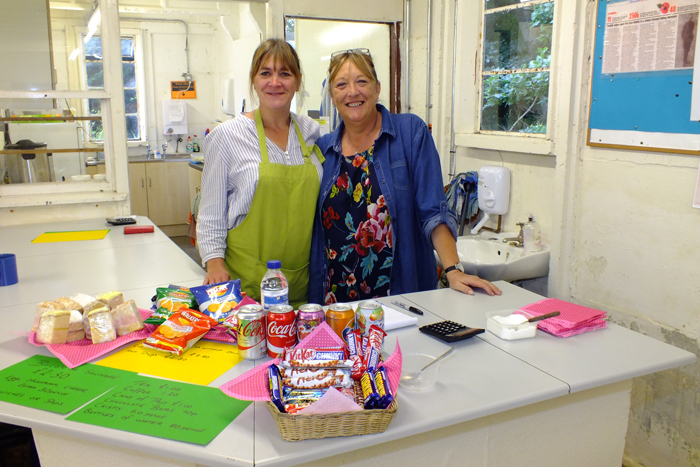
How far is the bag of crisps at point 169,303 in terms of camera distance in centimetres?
160

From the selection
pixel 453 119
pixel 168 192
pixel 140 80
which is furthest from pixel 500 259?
pixel 140 80

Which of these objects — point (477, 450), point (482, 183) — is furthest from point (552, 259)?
point (477, 450)

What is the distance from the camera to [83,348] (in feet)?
4.82

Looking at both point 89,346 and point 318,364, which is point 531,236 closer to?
point 318,364

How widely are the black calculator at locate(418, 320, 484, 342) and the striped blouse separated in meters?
0.83

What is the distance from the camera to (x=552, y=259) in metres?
2.81

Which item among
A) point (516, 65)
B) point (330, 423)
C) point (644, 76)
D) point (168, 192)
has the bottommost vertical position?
point (168, 192)

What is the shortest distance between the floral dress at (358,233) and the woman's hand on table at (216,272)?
0.40 metres

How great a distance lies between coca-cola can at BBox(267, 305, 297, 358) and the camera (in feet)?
4.46

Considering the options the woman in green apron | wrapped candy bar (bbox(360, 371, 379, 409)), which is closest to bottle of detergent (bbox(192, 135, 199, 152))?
the woman in green apron

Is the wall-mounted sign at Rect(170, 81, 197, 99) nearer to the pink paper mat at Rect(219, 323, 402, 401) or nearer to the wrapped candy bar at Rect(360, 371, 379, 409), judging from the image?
the pink paper mat at Rect(219, 323, 402, 401)

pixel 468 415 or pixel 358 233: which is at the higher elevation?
pixel 358 233

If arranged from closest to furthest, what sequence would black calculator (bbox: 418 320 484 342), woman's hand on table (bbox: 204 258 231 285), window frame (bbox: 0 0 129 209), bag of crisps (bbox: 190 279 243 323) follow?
black calculator (bbox: 418 320 484 342), bag of crisps (bbox: 190 279 243 323), woman's hand on table (bbox: 204 258 231 285), window frame (bbox: 0 0 129 209)

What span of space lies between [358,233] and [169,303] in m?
0.76
